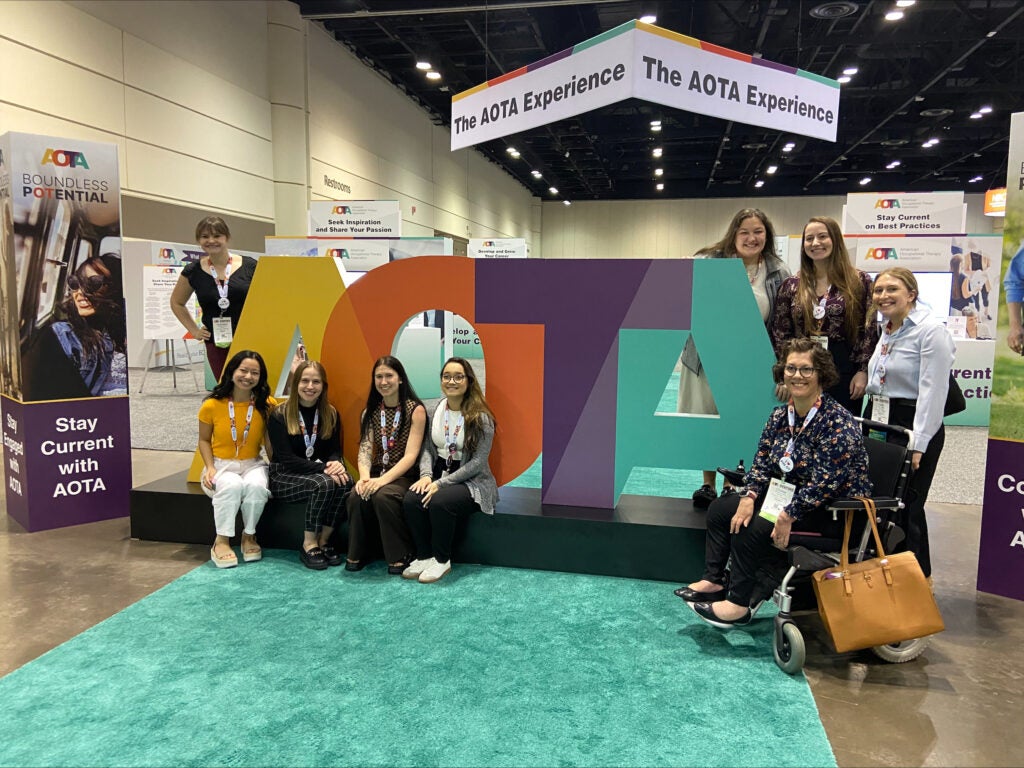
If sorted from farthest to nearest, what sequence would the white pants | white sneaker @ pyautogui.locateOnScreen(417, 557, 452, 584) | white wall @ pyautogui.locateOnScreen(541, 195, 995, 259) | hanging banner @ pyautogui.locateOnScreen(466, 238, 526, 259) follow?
white wall @ pyautogui.locateOnScreen(541, 195, 995, 259)
hanging banner @ pyautogui.locateOnScreen(466, 238, 526, 259)
the white pants
white sneaker @ pyautogui.locateOnScreen(417, 557, 452, 584)

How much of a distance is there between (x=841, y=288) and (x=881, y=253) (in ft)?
18.5

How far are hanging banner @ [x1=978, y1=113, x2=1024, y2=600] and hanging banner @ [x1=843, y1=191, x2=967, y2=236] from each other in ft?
16.4

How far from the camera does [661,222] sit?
22.2 meters

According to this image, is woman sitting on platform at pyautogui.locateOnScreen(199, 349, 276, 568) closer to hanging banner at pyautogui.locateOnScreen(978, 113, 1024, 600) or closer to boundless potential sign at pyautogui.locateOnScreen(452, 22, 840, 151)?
boundless potential sign at pyautogui.locateOnScreen(452, 22, 840, 151)

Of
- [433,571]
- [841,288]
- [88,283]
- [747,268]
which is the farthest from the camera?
[88,283]

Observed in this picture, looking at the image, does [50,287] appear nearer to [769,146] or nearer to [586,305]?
[586,305]

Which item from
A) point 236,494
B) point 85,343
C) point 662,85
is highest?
point 662,85

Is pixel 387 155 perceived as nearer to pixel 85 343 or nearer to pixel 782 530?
pixel 85 343

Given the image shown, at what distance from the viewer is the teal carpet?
6.25 feet

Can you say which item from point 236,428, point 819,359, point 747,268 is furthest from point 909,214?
point 236,428

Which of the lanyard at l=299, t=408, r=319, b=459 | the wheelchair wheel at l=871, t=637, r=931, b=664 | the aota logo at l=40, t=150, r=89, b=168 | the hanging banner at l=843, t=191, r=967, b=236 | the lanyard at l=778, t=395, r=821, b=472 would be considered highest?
the hanging banner at l=843, t=191, r=967, b=236

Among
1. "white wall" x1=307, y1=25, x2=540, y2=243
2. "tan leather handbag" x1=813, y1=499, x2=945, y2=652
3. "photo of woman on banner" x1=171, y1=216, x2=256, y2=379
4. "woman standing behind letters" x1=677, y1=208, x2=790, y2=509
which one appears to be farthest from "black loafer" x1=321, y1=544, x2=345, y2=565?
"white wall" x1=307, y1=25, x2=540, y2=243

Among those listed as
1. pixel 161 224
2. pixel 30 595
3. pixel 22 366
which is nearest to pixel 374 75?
pixel 161 224

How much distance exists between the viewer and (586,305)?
3.32 m
